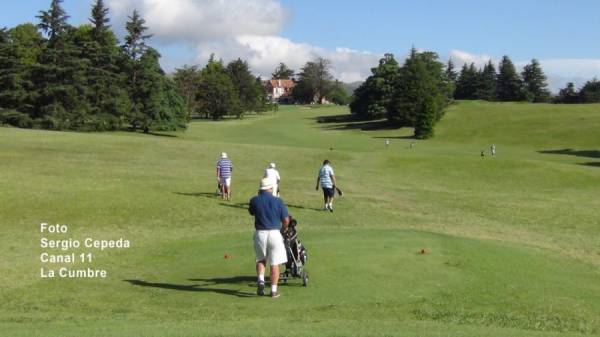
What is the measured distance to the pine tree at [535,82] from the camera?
6043 inches

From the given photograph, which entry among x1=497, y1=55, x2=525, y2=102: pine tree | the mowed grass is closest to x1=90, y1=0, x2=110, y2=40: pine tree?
the mowed grass

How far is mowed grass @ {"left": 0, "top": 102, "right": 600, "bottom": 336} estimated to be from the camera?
11.0m

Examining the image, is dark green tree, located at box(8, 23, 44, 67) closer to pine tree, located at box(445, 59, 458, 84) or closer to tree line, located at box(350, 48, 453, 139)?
tree line, located at box(350, 48, 453, 139)

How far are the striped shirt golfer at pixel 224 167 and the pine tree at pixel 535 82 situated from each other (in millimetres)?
139497

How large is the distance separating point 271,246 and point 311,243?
6.07 metres

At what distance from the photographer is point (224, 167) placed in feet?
91.3

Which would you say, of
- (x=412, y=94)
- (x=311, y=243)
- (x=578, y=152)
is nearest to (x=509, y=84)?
(x=412, y=94)

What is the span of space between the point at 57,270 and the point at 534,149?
67951mm

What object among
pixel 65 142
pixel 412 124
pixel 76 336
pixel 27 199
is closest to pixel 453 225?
pixel 27 199

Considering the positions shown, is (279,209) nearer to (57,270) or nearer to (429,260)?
(429,260)

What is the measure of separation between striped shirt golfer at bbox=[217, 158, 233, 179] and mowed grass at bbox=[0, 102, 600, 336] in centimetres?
131

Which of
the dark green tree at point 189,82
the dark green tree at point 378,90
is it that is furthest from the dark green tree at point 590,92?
the dark green tree at point 189,82

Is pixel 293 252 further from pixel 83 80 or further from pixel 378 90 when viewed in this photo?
pixel 378 90

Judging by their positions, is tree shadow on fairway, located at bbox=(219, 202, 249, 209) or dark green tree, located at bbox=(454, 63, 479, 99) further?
Result: dark green tree, located at bbox=(454, 63, 479, 99)
